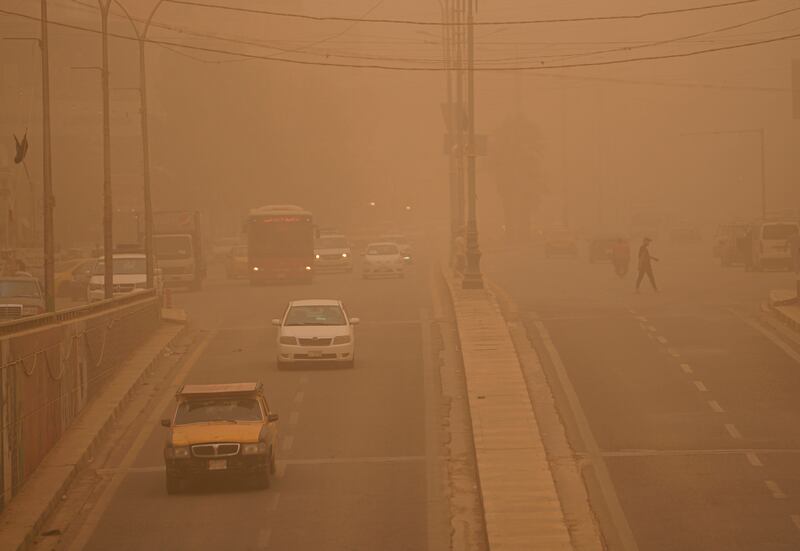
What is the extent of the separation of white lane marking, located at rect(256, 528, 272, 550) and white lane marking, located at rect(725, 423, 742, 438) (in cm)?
911

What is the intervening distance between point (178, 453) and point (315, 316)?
42.2 feet

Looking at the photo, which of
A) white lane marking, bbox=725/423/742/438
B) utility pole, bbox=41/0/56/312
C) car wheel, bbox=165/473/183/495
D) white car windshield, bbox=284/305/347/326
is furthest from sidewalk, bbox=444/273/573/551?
utility pole, bbox=41/0/56/312

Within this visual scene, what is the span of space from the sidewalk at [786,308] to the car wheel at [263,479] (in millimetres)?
18802

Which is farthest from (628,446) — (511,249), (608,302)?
(511,249)

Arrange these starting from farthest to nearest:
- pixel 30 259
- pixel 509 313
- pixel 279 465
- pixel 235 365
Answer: pixel 30 259 < pixel 509 313 < pixel 235 365 < pixel 279 465

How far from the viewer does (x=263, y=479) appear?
68.6ft

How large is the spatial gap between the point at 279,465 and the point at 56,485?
3669 mm

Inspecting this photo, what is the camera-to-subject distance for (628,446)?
920 inches

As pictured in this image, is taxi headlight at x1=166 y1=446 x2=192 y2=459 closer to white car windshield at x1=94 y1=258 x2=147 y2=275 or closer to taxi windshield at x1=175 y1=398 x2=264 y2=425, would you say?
taxi windshield at x1=175 y1=398 x2=264 y2=425

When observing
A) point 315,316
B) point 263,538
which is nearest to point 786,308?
point 315,316

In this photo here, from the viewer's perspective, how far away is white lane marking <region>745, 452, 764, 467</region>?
2169 cm

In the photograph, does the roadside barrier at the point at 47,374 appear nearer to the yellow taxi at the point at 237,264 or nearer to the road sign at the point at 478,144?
the road sign at the point at 478,144

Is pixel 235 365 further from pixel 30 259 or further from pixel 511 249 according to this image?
pixel 511 249

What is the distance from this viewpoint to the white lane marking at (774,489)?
64.4ft
